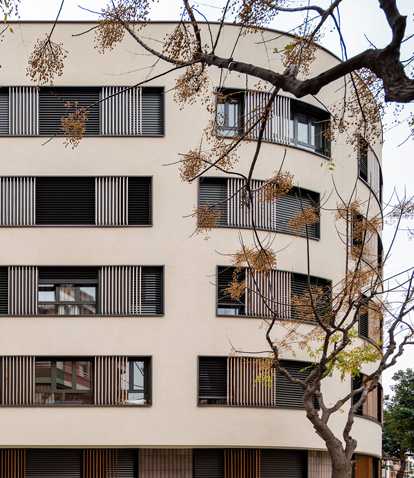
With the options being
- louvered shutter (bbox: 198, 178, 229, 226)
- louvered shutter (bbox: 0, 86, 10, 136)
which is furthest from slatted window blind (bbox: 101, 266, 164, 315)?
louvered shutter (bbox: 0, 86, 10, 136)

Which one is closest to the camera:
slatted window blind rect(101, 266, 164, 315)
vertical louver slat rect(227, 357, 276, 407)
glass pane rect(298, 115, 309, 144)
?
vertical louver slat rect(227, 357, 276, 407)

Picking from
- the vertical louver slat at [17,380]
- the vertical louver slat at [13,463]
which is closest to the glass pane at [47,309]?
the vertical louver slat at [17,380]

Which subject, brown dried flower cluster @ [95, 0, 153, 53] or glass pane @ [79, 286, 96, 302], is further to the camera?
glass pane @ [79, 286, 96, 302]

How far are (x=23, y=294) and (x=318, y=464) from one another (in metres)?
10.2

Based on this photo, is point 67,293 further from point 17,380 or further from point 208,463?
point 208,463

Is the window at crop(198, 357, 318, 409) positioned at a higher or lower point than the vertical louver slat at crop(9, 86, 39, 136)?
lower

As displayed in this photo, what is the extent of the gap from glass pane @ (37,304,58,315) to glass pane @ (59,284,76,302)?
0.29m

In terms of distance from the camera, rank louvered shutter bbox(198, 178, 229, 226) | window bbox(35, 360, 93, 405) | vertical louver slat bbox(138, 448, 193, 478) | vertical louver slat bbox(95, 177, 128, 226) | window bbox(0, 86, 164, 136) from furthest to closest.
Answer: window bbox(0, 86, 164, 136) → louvered shutter bbox(198, 178, 229, 226) → vertical louver slat bbox(95, 177, 128, 226) → window bbox(35, 360, 93, 405) → vertical louver slat bbox(138, 448, 193, 478)

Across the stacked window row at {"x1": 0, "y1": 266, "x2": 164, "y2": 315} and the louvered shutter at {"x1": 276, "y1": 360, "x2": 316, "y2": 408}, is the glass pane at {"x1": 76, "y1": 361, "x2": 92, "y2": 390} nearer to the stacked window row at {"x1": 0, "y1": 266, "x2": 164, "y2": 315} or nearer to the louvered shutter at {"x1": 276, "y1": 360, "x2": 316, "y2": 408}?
the stacked window row at {"x1": 0, "y1": 266, "x2": 164, "y2": 315}

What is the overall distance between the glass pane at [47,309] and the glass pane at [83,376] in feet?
5.49

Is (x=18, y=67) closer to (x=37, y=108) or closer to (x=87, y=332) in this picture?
(x=37, y=108)

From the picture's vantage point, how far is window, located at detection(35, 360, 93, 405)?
22547 millimetres

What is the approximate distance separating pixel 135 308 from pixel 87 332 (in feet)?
5.03

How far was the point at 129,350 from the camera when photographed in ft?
73.9
